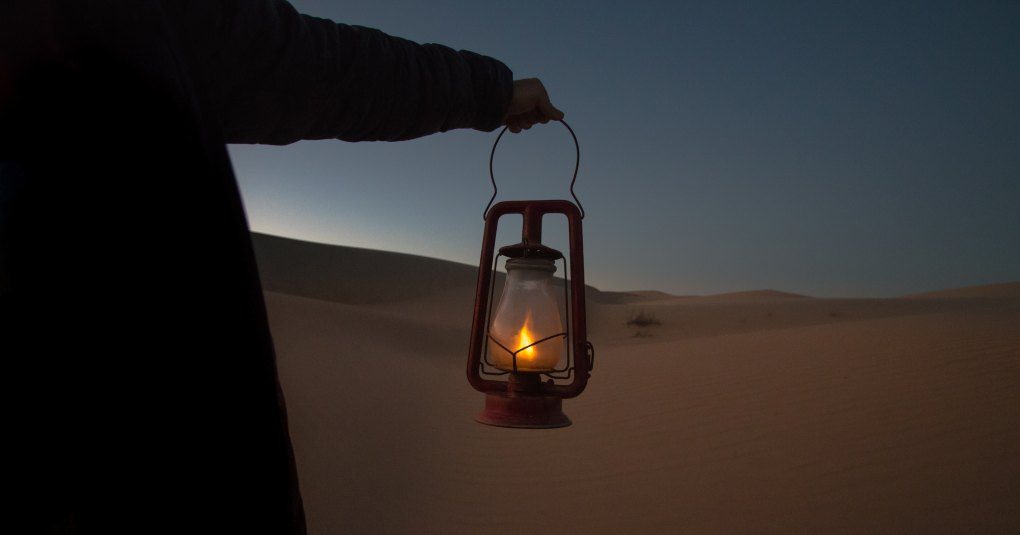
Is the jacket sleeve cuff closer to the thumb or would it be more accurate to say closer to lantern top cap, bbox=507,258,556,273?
the thumb

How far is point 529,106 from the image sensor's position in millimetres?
1441

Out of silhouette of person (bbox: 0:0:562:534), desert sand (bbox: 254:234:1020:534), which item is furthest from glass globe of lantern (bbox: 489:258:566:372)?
desert sand (bbox: 254:234:1020:534)

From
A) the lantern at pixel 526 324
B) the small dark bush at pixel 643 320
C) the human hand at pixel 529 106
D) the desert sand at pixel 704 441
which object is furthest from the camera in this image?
the small dark bush at pixel 643 320

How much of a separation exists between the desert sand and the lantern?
273 centimetres

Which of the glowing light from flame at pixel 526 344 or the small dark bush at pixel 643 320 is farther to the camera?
the small dark bush at pixel 643 320

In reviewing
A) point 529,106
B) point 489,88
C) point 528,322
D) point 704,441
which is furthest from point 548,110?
point 704,441

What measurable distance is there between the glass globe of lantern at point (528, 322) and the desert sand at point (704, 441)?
2.77 metres

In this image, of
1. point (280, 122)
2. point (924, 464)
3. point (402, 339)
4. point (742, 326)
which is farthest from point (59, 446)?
point (742, 326)

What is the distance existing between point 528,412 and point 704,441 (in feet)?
14.8

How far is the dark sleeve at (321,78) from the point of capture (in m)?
0.92

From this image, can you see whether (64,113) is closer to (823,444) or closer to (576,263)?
(576,263)

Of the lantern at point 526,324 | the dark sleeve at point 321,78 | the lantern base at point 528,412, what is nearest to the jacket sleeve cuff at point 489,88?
the dark sleeve at point 321,78

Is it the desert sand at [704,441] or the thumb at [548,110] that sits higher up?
the thumb at [548,110]

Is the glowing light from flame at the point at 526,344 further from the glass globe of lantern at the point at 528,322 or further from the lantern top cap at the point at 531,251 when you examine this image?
the lantern top cap at the point at 531,251
